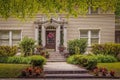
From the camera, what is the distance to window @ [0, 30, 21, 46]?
133 feet

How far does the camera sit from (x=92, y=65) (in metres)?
25.6

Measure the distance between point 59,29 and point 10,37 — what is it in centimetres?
528

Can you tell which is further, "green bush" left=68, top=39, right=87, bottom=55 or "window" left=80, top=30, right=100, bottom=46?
"window" left=80, top=30, right=100, bottom=46

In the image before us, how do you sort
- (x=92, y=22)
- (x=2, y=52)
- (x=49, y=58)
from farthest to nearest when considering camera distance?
(x=92, y=22), (x=49, y=58), (x=2, y=52)

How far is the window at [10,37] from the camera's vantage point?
40406mm

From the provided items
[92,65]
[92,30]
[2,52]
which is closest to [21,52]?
[2,52]

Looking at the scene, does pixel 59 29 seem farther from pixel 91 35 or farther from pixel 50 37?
pixel 91 35

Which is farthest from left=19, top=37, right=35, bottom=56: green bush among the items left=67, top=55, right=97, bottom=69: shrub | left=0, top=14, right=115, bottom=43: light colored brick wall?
left=67, top=55, right=97, bottom=69: shrub

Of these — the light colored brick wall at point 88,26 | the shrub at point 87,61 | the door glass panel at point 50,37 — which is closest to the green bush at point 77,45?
the light colored brick wall at point 88,26

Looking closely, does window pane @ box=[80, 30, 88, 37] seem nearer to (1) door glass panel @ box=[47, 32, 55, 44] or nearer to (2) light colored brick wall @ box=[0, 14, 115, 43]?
(2) light colored brick wall @ box=[0, 14, 115, 43]

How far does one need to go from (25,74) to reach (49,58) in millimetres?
15129

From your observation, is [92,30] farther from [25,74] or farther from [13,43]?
[25,74]

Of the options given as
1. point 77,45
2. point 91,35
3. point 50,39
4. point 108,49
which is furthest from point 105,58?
point 50,39

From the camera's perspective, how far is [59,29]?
4016cm
